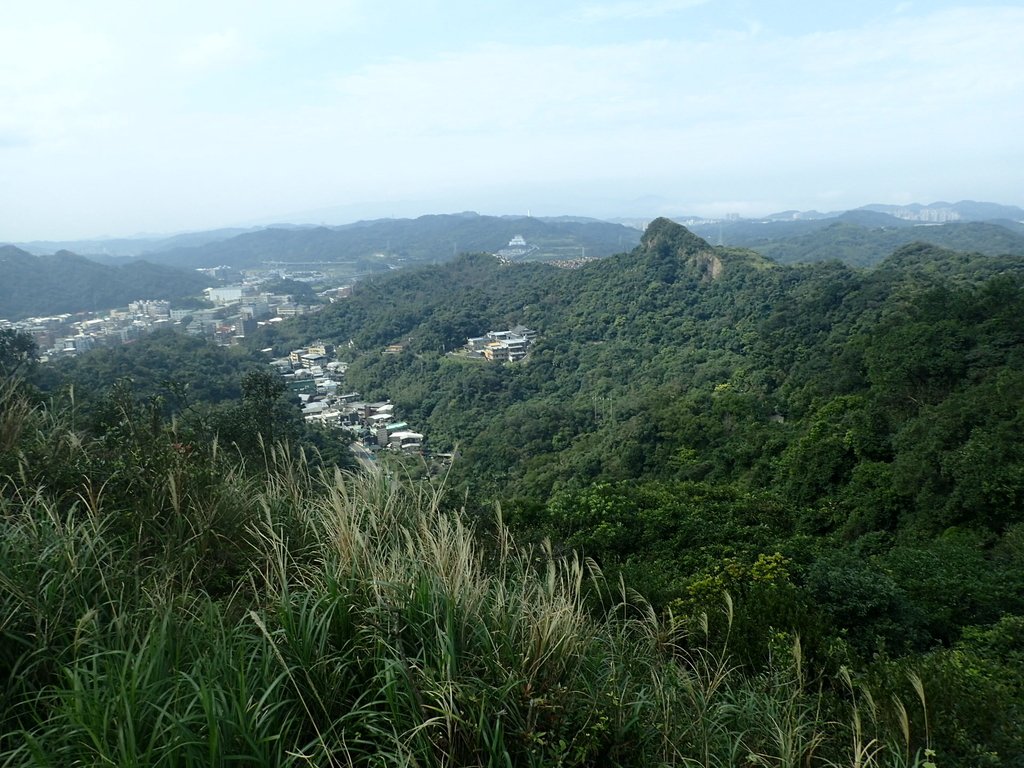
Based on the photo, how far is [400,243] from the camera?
11038cm

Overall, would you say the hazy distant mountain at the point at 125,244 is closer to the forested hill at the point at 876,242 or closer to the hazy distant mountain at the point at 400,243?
the hazy distant mountain at the point at 400,243

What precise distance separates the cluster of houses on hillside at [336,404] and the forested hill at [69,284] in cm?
2094

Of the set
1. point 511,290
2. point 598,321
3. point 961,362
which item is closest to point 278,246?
point 511,290

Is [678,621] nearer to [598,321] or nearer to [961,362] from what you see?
[961,362]

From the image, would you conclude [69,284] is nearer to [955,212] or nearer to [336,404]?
[336,404]

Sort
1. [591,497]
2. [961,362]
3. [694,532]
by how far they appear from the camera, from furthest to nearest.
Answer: [961,362] → [591,497] → [694,532]

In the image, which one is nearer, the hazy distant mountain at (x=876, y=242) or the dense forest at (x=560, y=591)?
the dense forest at (x=560, y=591)

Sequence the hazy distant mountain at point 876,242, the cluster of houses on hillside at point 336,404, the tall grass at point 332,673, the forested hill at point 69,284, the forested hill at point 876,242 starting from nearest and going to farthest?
the tall grass at point 332,673 → the cluster of houses on hillside at point 336,404 → the forested hill at point 69,284 → the forested hill at point 876,242 → the hazy distant mountain at point 876,242

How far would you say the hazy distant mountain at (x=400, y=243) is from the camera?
3770 inches

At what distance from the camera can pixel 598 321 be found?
35.6 metres

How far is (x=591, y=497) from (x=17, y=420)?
6.38 meters

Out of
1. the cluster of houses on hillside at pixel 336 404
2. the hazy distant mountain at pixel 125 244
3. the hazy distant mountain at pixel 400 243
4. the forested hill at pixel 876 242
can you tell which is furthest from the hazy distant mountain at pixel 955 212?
the hazy distant mountain at pixel 125 244

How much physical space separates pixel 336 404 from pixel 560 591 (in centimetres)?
2782

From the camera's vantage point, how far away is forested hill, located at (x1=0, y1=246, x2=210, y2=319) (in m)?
47.0
